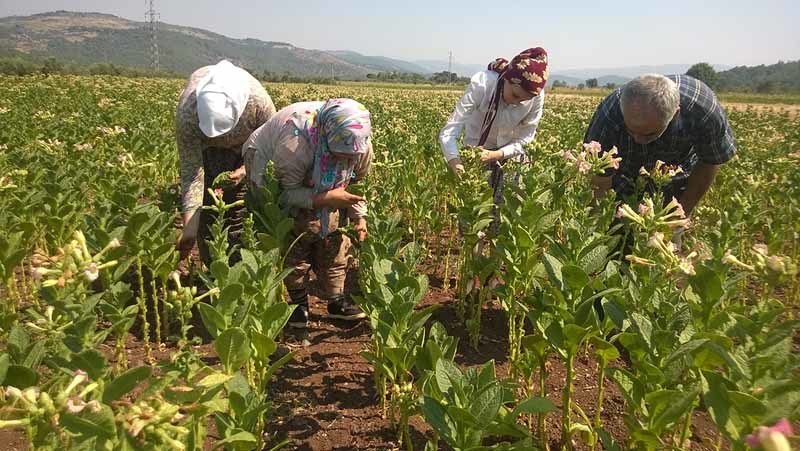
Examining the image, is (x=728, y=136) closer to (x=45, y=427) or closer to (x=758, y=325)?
(x=758, y=325)

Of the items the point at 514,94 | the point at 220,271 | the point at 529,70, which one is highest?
the point at 529,70

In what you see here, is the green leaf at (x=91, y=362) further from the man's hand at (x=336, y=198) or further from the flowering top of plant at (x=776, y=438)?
the man's hand at (x=336, y=198)

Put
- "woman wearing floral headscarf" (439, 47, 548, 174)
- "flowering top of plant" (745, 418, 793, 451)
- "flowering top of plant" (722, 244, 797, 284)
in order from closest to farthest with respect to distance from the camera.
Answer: "flowering top of plant" (745, 418, 793, 451) < "flowering top of plant" (722, 244, 797, 284) < "woman wearing floral headscarf" (439, 47, 548, 174)

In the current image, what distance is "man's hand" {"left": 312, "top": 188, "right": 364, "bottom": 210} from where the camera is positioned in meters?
3.62

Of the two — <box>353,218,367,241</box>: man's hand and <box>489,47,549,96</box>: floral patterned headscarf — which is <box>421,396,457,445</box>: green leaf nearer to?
<box>353,218,367,241</box>: man's hand

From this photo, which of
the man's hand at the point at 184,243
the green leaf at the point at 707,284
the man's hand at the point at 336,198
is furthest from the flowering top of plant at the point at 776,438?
the man's hand at the point at 184,243

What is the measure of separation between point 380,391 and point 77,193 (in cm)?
333

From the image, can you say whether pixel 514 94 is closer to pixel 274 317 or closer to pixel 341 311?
pixel 341 311

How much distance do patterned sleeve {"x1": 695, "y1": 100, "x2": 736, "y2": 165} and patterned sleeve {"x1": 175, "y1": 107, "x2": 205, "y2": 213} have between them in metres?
3.82

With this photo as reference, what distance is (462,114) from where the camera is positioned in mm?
4312

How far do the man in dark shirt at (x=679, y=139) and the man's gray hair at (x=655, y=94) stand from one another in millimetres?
13

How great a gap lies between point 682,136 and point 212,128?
3480 millimetres

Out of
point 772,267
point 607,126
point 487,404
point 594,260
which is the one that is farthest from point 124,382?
point 607,126

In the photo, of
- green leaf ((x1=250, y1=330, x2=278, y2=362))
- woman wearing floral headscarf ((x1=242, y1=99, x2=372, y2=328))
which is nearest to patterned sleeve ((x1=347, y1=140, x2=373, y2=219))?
woman wearing floral headscarf ((x1=242, y1=99, x2=372, y2=328))
